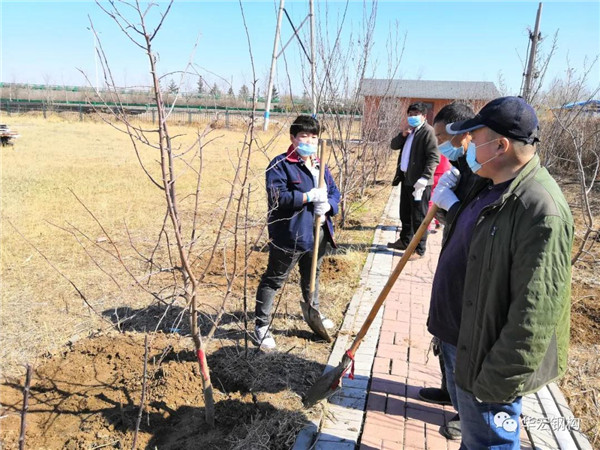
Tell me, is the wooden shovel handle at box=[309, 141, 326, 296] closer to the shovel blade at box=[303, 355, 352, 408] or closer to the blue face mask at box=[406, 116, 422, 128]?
the shovel blade at box=[303, 355, 352, 408]

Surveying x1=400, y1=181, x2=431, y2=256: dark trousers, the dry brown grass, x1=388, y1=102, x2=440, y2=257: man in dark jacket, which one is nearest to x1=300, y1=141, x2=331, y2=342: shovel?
the dry brown grass

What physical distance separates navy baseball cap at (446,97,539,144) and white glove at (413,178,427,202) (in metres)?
3.61

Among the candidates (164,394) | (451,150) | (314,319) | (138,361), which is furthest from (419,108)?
(164,394)

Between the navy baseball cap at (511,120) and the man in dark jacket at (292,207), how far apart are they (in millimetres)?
1671

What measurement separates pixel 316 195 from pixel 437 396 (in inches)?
62.3

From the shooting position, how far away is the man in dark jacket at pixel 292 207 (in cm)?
324

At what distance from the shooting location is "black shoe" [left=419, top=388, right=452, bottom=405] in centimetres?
287

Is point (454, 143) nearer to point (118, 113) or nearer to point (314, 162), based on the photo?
point (314, 162)

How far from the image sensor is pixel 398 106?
14188 millimetres

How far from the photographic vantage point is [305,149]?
3.30 metres

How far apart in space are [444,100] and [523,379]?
133 ft

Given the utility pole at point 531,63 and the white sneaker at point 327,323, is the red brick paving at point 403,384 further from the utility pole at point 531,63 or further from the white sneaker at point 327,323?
the utility pole at point 531,63

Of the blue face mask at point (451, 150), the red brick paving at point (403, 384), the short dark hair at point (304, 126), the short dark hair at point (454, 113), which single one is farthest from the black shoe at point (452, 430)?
the short dark hair at point (304, 126)

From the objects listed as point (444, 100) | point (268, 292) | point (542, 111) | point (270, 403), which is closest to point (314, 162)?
point (268, 292)
